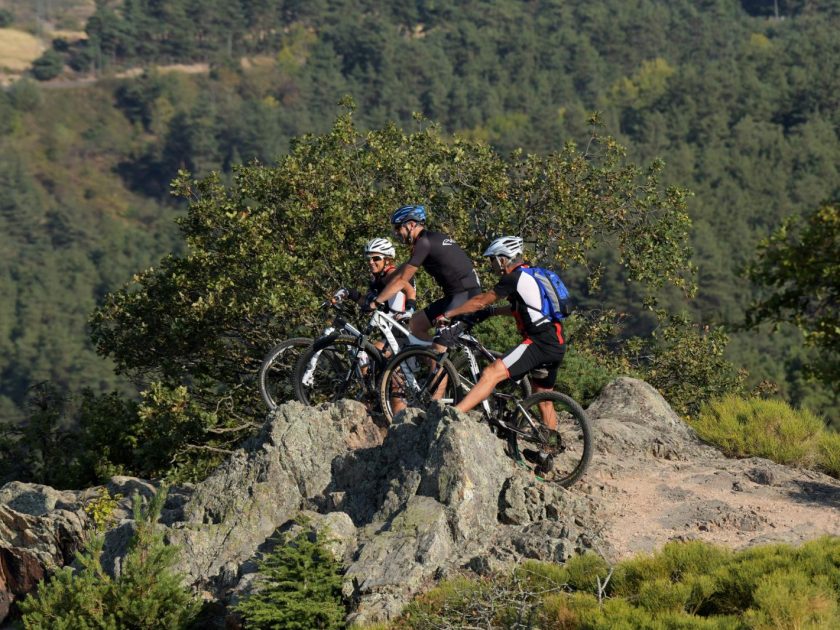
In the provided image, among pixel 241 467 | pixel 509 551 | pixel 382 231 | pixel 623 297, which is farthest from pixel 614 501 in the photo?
pixel 623 297

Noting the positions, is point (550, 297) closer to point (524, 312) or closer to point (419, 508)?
point (524, 312)

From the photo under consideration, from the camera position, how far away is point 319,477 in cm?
1160

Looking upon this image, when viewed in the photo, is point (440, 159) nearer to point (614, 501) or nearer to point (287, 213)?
point (287, 213)

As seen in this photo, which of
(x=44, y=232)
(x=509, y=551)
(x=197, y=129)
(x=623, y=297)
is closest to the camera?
(x=509, y=551)

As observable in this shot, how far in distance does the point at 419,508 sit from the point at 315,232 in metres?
8.95

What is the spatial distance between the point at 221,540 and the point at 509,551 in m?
2.63

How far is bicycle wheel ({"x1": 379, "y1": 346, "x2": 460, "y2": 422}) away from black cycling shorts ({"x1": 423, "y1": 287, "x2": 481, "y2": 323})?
47cm

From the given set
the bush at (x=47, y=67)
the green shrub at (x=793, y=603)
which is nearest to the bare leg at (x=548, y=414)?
the green shrub at (x=793, y=603)

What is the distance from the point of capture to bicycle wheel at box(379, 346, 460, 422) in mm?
11867

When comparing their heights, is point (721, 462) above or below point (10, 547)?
above

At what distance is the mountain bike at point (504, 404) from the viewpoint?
37.7 feet

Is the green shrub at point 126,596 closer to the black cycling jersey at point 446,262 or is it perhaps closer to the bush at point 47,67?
the black cycling jersey at point 446,262

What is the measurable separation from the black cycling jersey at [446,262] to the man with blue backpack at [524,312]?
2.19ft

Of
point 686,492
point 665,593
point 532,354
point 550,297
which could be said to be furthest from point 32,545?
point 665,593
